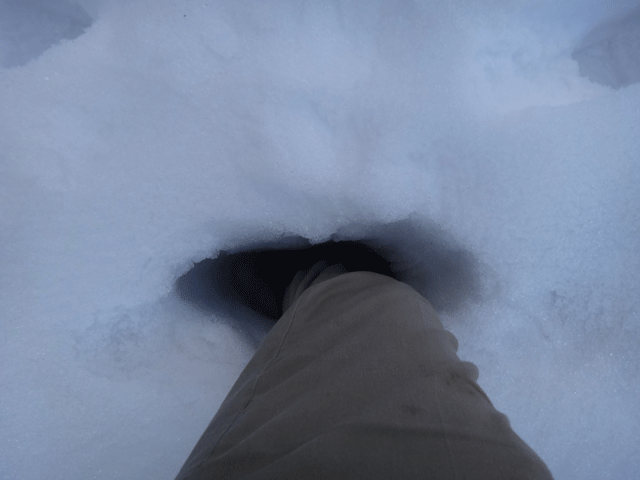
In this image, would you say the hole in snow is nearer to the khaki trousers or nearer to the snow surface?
the snow surface

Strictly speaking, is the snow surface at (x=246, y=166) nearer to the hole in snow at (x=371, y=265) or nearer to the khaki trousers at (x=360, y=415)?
the hole in snow at (x=371, y=265)

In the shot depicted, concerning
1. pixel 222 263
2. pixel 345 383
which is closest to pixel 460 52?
pixel 345 383

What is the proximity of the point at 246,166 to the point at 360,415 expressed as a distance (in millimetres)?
371

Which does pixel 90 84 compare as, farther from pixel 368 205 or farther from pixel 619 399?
pixel 619 399

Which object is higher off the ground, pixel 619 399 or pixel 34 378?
pixel 619 399

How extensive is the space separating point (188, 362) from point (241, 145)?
0.39 m

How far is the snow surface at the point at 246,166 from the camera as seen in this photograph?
467 mm

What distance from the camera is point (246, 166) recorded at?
52 centimetres

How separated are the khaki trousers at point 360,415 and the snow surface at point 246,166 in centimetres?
23

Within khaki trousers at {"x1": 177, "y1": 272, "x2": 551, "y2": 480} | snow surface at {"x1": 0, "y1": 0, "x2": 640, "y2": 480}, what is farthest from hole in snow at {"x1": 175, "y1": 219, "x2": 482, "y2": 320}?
khaki trousers at {"x1": 177, "y1": 272, "x2": 551, "y2": 480}

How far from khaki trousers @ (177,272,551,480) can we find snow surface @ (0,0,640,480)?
229 millimetres

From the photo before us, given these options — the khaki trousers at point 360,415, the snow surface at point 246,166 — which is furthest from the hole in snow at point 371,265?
the khaki trousers at point 360,415

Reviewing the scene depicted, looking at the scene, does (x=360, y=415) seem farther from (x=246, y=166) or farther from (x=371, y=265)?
(x=371, y=265)

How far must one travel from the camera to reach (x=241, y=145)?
20.0 inches
